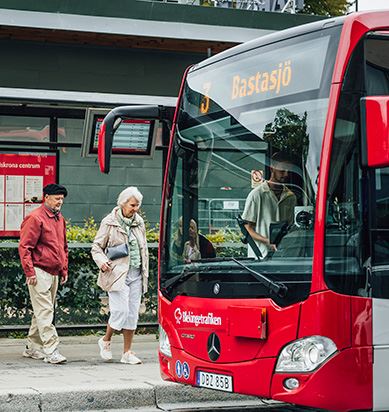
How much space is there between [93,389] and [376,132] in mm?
4022

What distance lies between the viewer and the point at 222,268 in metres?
7.88

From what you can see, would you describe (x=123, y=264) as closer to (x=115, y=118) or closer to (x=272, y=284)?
(x=115, y=118)

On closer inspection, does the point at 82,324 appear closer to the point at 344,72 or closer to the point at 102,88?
the point at 102,88

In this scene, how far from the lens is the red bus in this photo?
7.02 m

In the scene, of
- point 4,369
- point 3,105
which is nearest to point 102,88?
point 3,105

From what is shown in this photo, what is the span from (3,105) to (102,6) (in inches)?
79.7

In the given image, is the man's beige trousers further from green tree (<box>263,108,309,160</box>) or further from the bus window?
the bus window

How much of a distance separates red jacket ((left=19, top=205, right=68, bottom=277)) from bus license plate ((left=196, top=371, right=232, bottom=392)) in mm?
3681

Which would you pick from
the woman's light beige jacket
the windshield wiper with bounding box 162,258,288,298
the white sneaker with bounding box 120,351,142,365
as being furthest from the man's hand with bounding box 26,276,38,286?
the windshield wiper with bounding box 162,258,288,298

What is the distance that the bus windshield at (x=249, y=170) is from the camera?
7348 millimetres

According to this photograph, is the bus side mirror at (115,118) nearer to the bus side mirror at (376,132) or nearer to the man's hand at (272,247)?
the man's hand at (272,247)

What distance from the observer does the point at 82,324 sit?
44.5 ft

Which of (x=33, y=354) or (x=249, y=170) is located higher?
(x=249, y=170)

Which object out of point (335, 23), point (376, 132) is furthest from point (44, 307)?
point (376, 132)
